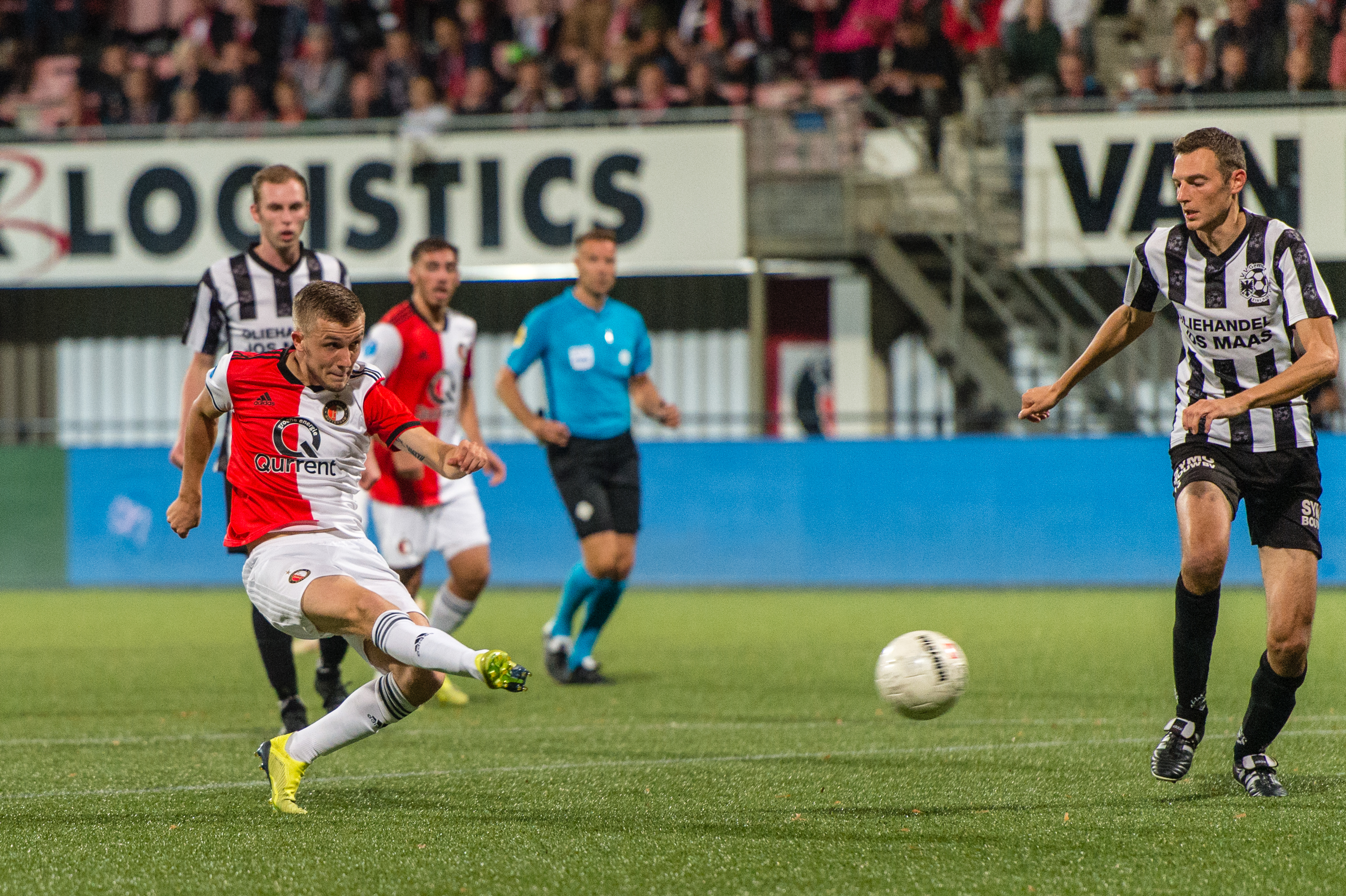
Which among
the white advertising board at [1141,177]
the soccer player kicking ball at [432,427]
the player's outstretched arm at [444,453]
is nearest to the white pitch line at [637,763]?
the player's outstretched arm at [444,453]

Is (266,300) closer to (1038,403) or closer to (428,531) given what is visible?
(428,531)

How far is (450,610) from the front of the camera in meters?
8.18

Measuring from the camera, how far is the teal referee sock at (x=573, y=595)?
8.74 metres

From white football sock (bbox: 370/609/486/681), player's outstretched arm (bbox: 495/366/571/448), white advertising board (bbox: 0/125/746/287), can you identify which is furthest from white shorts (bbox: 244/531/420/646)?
white advertising board (bbox: 0/125/746/287)

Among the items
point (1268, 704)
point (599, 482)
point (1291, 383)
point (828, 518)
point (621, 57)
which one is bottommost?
point (828, 518)

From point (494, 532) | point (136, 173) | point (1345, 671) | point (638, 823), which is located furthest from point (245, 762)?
point (136, 173)

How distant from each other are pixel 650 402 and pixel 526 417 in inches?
25.0

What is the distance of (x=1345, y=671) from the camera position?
8680mm

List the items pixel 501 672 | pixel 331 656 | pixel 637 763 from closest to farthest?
pixel 501 672 → pixel 637 763 → pixel 331 656

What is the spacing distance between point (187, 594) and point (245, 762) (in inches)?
358

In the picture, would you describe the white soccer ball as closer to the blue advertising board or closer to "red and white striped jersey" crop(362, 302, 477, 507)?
"red and white striped jersey" crop(362, 302, 477, 507)

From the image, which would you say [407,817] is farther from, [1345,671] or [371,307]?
[371,307]

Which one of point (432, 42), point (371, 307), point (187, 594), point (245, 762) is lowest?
point (187, 594)

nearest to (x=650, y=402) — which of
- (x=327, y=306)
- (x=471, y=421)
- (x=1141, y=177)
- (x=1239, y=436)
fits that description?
(x=471, y=421)
